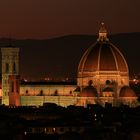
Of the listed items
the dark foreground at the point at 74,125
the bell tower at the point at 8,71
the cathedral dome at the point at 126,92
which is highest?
the bell tower at the point at 8,71

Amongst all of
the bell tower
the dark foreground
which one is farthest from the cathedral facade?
the dark foreground

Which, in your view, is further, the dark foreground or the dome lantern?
the dome lantern

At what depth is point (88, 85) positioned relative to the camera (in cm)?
16225

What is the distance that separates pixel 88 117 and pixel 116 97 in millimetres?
40998

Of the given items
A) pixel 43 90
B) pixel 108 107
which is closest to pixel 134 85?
pixel 43 90

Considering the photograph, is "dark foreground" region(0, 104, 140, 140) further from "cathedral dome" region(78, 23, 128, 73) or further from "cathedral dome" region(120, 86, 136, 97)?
"cathedral dome" region(78, 23, 128, 73)

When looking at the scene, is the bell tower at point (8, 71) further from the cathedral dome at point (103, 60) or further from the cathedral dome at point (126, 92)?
the cathedral dome at point (126, 92)

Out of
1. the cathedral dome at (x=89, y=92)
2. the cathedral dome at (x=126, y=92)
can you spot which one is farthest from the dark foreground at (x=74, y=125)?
the cathedral dome at (x=89, y=92)

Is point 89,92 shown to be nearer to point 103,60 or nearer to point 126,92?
point 126,92

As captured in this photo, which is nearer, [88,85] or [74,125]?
[74,125]

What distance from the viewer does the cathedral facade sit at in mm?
158250

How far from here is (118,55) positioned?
162375mm

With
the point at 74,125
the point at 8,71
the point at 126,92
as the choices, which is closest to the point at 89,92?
the point at 126,92

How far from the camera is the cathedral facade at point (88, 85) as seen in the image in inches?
6230
